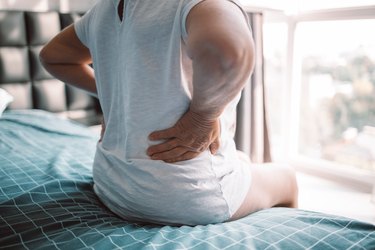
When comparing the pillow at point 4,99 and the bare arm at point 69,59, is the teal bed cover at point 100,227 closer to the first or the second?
the bare arm at point 69,59

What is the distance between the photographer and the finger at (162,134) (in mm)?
827

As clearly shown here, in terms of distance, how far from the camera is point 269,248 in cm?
74

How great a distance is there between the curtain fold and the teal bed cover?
1382 mm

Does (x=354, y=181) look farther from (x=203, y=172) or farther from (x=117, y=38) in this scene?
(x=117, y=38)

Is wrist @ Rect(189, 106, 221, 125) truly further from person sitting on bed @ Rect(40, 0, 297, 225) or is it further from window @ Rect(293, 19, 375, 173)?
window @ Rect(293, 19, 375, 173)

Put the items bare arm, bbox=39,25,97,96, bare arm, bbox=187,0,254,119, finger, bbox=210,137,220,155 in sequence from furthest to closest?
bare arm, bbox=39,25,97,96
finger, bbox=210,137,220,155
bare arm, bbox=187,0,254,119

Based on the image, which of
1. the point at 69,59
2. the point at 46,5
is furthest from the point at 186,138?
the point at 46,5

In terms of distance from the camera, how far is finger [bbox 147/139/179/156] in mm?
830

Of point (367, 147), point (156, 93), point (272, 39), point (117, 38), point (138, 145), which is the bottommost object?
point (367, 147)

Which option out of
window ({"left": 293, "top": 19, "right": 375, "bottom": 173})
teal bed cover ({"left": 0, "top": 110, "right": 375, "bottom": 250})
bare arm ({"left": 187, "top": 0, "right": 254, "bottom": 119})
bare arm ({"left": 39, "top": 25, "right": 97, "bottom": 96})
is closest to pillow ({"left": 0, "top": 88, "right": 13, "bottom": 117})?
teal bed cover ({"left": 0, "top": 110, "right": 375, "bottom": 250})

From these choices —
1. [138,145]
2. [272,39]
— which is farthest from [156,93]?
[272,39]

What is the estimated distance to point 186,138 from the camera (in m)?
0.81

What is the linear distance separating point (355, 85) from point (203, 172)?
5.95 ft

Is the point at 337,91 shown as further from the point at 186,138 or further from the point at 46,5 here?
the point at 46,5
